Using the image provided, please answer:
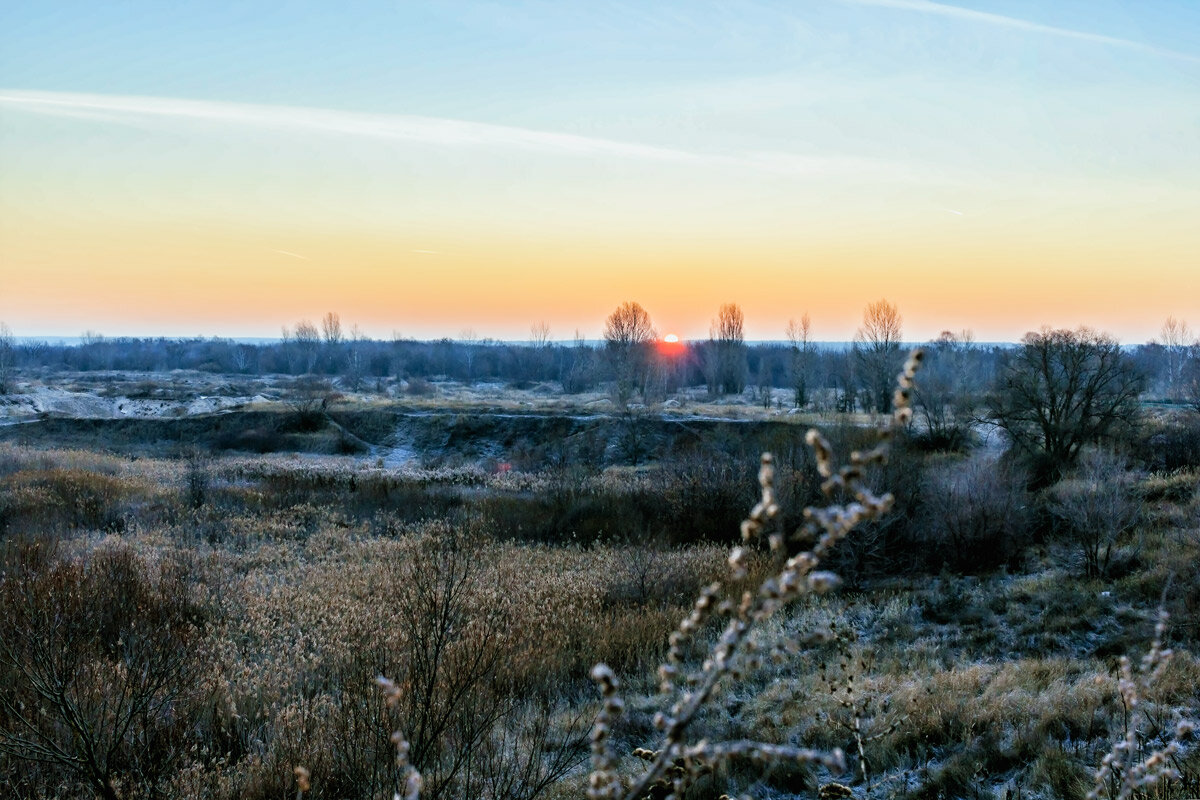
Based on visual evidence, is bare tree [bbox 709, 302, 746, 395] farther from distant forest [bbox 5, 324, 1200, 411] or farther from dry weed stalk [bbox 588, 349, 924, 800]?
dry weed stalk [bbox 588, 349, 924, 800]

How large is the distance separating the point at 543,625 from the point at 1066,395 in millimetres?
19351

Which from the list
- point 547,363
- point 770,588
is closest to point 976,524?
point 770,588

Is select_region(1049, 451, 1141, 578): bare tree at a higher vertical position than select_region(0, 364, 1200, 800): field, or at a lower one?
higher

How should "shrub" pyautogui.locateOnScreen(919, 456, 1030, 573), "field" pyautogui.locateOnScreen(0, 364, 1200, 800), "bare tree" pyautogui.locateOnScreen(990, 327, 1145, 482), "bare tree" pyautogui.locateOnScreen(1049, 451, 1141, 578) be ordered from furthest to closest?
"bare tree" pyautogui.locateOnScreen(990, 327, 1145, 482) → "shrub" pyautogui.locateOnScreen(919, 456, 1030, 573) → "bare tree" pyautogui.locateOnScreen(1049, 451, 1141, 578) → "field" pyautogui.locateOnScreen(0, 364, 1200, 800)

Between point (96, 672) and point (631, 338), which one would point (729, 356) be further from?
point (96, 672)

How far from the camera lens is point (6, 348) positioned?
7469 centimetres

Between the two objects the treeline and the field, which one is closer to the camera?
the field

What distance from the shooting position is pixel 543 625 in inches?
456

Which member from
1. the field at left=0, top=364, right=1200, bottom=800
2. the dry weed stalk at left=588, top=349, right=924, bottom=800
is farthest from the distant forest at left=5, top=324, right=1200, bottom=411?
the dry weed stalk at left=588, top=349, right=924, bottom=800

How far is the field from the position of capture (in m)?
6.16

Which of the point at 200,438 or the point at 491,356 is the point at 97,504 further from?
the point at 491,356

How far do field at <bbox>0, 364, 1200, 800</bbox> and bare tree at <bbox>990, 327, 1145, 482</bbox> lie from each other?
1.67 meters

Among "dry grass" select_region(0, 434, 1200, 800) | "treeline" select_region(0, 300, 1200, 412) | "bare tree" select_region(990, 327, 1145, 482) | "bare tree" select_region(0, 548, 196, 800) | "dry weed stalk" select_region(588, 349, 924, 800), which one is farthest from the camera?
→ "treeline" select_region(0, 300, 1200, 412)

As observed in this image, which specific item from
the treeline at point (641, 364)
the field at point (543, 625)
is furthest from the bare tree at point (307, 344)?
the field at point (543, 625)
